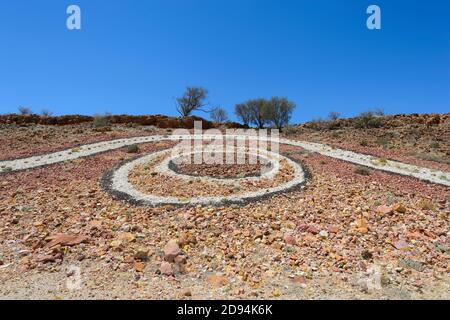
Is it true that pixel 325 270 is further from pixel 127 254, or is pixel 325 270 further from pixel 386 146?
pixel 386 146

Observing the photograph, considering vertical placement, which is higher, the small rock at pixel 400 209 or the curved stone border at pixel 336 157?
the curved stone border at pixel 336 157

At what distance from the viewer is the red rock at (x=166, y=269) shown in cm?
693

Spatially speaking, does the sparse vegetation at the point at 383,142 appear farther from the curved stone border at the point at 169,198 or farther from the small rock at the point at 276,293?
the small rock at the point at 276,293

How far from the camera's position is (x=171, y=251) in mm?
7633

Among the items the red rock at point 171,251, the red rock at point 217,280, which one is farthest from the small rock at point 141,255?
the red rock at point 217,280

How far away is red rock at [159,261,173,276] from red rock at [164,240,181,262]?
0.69 ft

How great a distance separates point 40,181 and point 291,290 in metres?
11.3

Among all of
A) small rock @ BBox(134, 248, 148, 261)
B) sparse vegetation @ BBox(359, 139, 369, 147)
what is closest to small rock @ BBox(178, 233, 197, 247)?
small rock @ BBox(134, 248, 148, 261)

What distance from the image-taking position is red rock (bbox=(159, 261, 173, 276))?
6.93 meters

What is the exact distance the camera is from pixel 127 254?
25.2ft

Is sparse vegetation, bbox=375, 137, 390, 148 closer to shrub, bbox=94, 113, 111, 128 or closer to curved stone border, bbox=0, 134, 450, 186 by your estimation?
curved stone border, bbox=0, 134, 450, 186

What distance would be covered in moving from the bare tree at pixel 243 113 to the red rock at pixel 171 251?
39.7 meters
